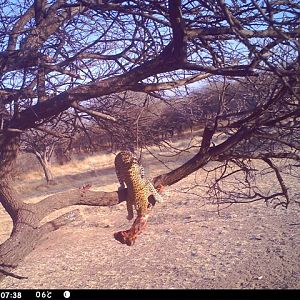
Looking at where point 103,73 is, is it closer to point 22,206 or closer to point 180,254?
point 22,206

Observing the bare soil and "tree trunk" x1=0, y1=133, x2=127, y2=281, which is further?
the bare soil

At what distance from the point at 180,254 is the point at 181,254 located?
0.08 ft

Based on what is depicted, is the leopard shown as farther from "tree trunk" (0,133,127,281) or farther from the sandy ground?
the sandy ground

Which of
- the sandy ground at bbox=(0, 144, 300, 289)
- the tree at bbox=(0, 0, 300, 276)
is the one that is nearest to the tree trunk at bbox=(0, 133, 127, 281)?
the tree at bbox=(0, 0, 300, 276)

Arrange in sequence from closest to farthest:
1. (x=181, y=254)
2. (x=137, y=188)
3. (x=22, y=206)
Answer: (x=137, y=188) → (x=22, y=206) → (x=181, y=254)

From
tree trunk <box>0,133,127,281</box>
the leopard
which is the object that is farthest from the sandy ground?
tree trunk <box>0,133,127,281</box>

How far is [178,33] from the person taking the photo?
271cm

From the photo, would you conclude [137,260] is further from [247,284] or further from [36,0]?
[36,0]

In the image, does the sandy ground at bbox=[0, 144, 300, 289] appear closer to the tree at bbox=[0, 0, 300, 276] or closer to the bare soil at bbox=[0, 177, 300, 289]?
the bare soil at bbox=[0, 177, 300, 289]

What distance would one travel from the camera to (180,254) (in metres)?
9.92

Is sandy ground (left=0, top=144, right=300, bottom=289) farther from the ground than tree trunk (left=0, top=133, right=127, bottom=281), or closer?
closer

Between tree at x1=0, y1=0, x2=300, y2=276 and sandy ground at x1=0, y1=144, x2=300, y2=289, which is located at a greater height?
tree at x1=0, y1=0, x2=300, y2=276

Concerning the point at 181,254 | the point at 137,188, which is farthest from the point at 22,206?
the point at 181,254

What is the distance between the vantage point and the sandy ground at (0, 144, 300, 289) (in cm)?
811
